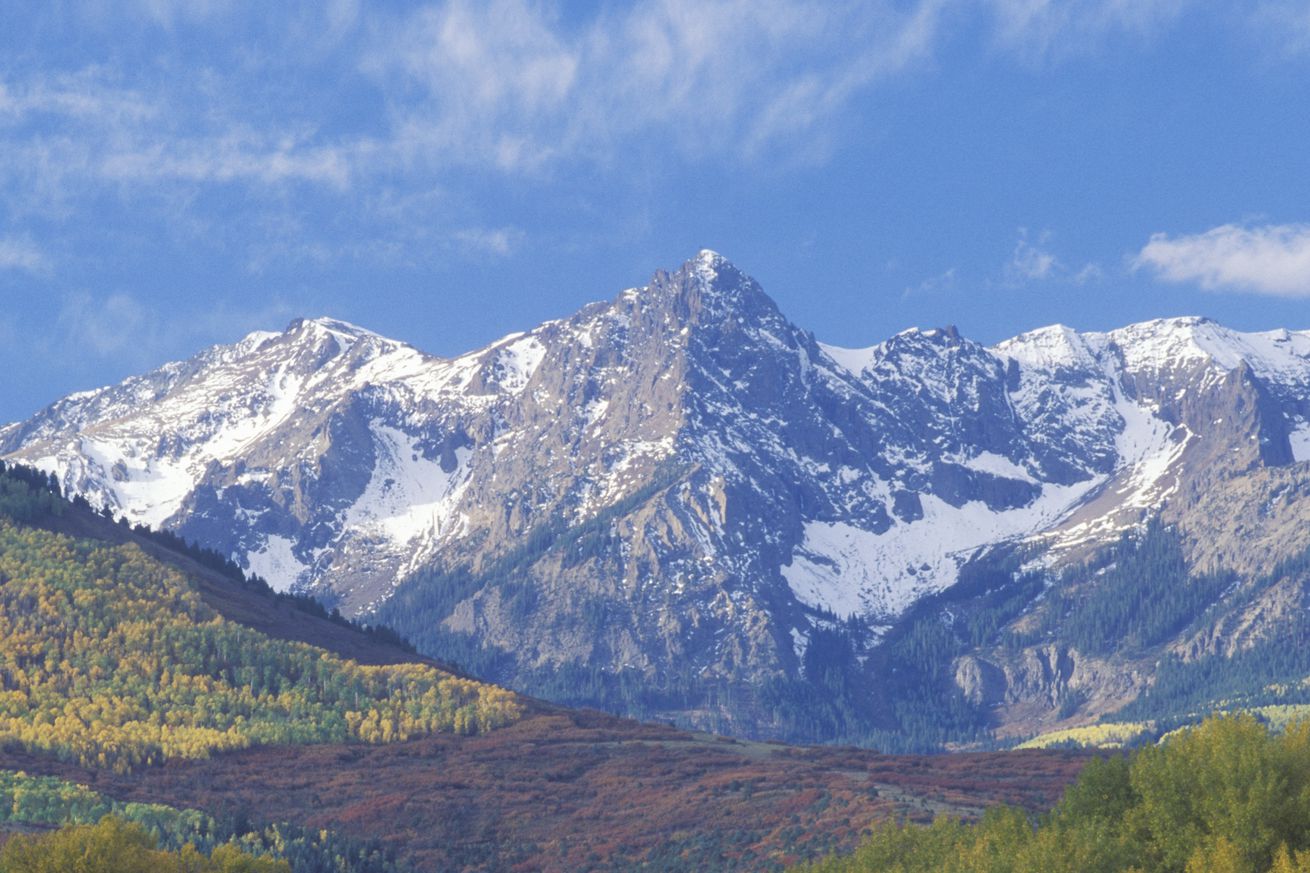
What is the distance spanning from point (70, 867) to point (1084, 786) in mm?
69242

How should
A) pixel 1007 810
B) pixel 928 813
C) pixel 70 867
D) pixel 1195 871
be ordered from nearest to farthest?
pixel 1195 871
pixel 70 867
pixel 1007 810
pixel 928 813

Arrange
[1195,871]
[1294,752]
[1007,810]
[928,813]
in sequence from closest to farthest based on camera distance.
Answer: [1195,871]
[1294,752]
[1007,810]
[928,813]

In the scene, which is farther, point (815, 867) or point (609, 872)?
point (609, 872)

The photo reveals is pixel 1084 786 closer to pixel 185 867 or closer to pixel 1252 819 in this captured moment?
pixel 1252 819

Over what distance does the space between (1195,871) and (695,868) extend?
3511 inches

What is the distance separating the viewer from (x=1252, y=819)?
11462cm

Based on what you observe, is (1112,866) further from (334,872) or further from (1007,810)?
(334,872)

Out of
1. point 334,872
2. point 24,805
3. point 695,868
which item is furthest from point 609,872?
point 24,805

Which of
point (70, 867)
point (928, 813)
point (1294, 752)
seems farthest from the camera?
point (928, 813)

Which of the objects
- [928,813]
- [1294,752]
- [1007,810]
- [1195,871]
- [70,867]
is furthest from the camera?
[928,813]

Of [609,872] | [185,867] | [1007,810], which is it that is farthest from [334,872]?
[1007,810]

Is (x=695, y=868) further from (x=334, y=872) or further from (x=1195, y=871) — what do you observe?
(x=1195, y=871)

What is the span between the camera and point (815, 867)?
141 m

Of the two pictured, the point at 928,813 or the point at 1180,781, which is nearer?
the point at 1180,781
